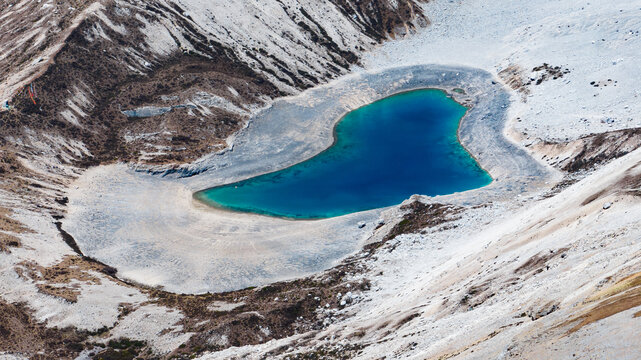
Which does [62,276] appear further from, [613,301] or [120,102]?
[613,301]

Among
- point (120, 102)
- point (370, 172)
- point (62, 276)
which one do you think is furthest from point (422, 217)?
point (120, 102)

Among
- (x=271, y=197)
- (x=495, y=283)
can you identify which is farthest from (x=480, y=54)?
(x=495, y=283)

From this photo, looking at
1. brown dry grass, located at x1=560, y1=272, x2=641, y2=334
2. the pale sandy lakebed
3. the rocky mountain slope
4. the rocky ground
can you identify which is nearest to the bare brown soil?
the rocky ground

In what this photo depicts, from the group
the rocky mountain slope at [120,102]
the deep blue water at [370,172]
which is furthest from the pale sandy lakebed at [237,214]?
the rocky mountain slope at [120,102]

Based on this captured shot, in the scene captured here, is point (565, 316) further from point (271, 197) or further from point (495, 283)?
point (271, 197)

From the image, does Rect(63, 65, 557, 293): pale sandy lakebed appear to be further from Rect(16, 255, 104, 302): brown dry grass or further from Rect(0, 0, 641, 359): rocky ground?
Rect(16, 255, 104, 302): brown dry grass

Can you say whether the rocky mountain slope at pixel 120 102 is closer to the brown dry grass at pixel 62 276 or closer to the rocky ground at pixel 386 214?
the brown dry grass at pixel 62 276
